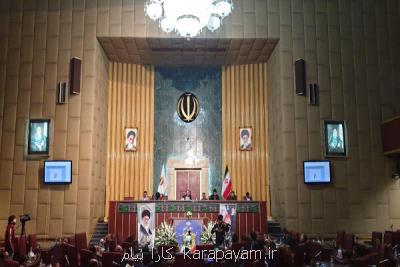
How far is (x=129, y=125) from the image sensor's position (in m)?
18.2

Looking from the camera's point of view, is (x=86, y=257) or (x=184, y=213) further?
(x=184, y=213)

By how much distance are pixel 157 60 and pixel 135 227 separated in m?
7.10

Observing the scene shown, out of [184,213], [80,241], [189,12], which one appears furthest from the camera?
[184,213]

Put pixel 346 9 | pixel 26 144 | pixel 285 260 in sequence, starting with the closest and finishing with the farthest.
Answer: pixel 285 260 < pixel 26 144 < pixel 346 9

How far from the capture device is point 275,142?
55.6 feet

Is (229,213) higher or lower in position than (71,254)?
higher

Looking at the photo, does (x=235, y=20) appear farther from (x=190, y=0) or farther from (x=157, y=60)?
(x=190, y=0)

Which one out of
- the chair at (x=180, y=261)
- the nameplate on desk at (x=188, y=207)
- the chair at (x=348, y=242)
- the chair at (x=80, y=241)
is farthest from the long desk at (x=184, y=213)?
the chair at (x=180, y=261)

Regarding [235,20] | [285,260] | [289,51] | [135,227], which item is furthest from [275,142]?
[285,260]

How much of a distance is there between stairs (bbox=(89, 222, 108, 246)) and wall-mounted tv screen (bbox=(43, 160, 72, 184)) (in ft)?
6.31

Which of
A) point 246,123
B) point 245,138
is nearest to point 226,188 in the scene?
point 245,138

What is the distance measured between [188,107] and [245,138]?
2.68 metres

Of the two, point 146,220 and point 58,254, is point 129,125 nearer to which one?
point 146,220

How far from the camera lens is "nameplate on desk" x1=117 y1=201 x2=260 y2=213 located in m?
14.3
